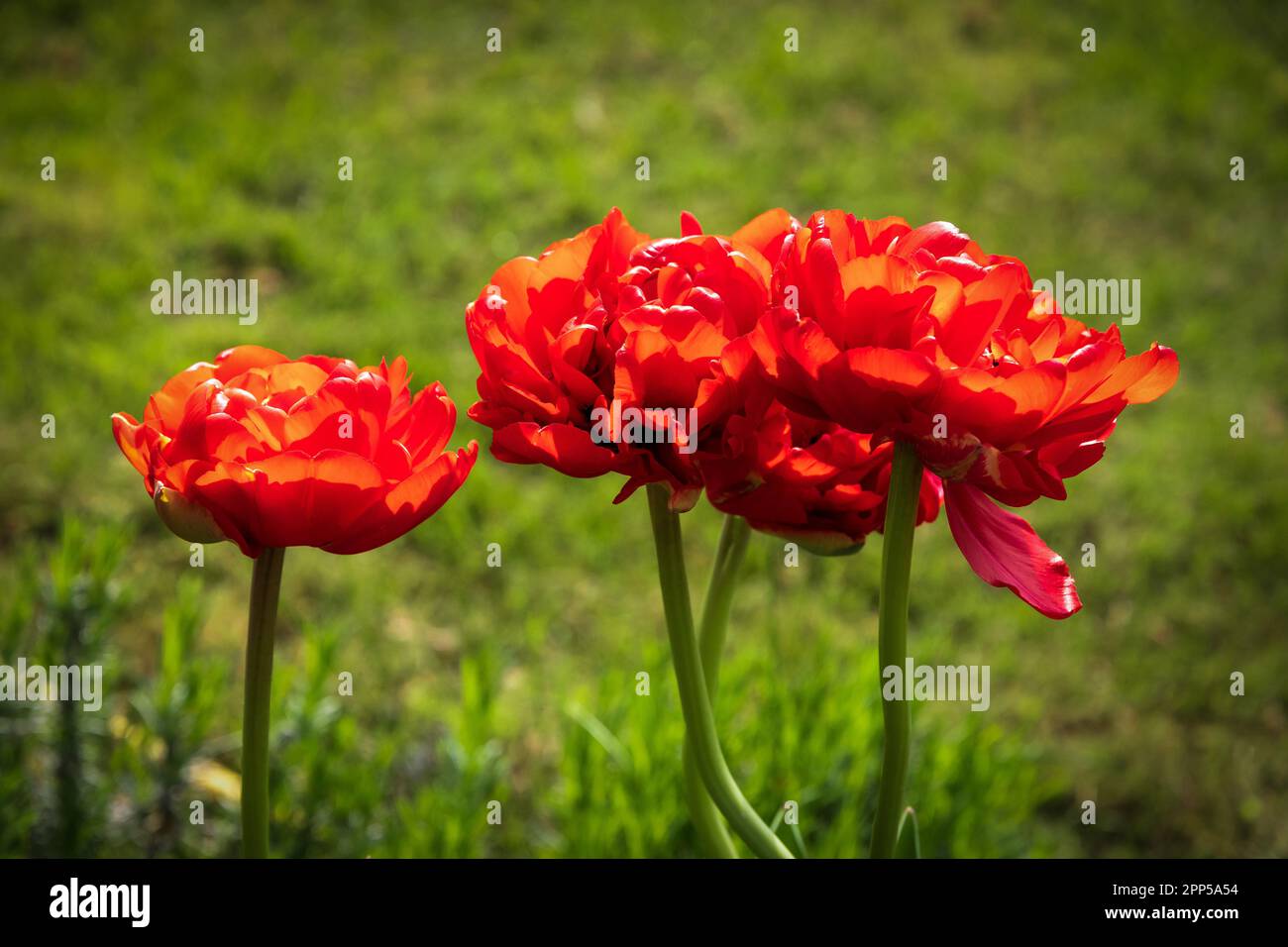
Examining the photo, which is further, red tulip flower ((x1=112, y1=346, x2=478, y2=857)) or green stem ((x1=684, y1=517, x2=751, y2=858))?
green stem ((x1=684, y1=517, x2=751, y2=858))

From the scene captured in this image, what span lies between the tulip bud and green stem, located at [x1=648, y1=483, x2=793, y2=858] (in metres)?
0.33

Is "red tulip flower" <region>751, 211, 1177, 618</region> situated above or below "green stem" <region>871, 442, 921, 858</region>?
above

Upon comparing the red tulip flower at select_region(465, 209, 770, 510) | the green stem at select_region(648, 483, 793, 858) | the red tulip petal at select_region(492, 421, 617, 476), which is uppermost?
the red tulip flower at select_region(465, 209, 770, 510)

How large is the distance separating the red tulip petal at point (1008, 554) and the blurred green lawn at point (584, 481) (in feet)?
3.47

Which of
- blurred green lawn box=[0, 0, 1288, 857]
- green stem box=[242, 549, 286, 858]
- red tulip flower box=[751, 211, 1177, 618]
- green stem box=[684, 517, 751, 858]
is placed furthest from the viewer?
blurred green lawn box=[0, 0, 1288, 857]

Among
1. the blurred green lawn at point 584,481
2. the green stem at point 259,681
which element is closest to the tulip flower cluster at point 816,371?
the green stem at point 259,681

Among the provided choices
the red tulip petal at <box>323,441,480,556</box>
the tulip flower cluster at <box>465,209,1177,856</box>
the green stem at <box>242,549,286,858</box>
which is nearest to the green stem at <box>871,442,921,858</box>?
the tulip flower cluster at <box>465,209,1177,856</box>

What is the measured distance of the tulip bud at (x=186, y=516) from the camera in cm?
98

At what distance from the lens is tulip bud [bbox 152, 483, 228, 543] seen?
3.20 ft

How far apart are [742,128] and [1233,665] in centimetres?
278

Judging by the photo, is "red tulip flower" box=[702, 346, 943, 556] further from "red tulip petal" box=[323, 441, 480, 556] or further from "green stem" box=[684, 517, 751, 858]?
"red tulip petal" box=[323, 441, 480, 556]

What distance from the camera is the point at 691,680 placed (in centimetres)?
104

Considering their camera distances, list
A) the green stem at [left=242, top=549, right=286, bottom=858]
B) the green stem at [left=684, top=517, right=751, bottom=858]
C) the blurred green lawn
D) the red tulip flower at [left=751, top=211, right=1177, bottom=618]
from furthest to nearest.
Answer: the blurred green lawn
the green stem at [left=684, top=517, right=751, bottom=858]
the green stem at [left=242, top=549, right=286, bottom=858]
the red tulip flower at [left=751, top=211, right=1177, bottom=618]

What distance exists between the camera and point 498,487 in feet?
11.7
